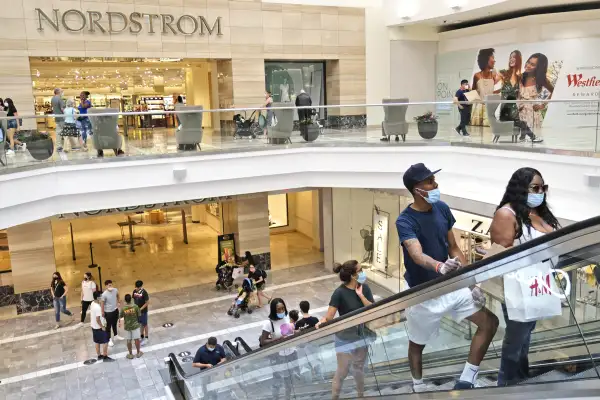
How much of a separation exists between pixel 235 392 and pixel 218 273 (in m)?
9.60

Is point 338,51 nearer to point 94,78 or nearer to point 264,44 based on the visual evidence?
point 264,44

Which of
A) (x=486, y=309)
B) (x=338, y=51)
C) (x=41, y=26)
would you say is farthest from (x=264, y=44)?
(x=486, y=309)

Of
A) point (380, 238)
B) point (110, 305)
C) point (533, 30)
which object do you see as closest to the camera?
point (110, 305)

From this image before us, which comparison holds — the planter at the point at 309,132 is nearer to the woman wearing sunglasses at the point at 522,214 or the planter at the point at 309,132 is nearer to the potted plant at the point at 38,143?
the potted plant at the point at 38,143

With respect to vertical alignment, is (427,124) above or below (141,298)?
above

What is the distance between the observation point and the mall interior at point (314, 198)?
3.02m

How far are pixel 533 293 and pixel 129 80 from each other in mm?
22821

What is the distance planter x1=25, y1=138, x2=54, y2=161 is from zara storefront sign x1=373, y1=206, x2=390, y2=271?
8.81 meters

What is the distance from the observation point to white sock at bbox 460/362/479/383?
2.98 metres

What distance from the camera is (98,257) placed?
18.8m

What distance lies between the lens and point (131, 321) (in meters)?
10.9

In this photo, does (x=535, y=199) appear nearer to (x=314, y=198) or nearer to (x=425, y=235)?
(x=425, y=235)

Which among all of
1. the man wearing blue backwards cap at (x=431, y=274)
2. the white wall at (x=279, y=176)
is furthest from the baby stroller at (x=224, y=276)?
the man wearing blue backwards cap at (x=431, y=274)

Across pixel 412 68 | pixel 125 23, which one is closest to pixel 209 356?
pixel 125 23
